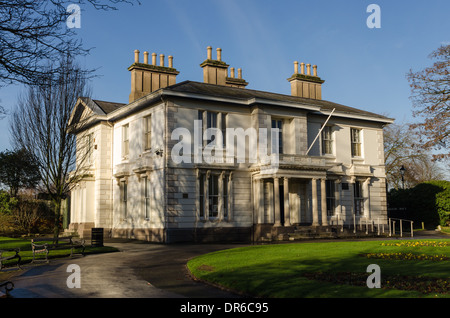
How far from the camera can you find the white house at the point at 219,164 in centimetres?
2656

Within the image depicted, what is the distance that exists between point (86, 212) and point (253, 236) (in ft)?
41.1

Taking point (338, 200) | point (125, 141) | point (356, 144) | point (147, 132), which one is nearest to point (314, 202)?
point (338, 200)

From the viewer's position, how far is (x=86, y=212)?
32594 mm

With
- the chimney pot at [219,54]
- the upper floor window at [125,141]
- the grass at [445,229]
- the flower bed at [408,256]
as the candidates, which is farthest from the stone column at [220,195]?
the grass at [445,229]

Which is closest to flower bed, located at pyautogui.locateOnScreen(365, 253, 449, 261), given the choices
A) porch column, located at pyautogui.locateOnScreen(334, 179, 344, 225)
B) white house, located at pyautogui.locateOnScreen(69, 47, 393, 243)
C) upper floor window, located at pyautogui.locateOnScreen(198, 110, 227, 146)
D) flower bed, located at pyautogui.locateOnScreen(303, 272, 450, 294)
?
flower bed, located at pyautogui.locateOnScreen(303, 272, 450, 294)

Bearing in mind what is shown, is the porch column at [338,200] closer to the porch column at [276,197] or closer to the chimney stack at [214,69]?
the porch column at [276,197]

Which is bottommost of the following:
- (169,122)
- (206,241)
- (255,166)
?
(206,241)

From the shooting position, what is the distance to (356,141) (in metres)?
34.4

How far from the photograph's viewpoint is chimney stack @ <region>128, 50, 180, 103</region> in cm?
3192

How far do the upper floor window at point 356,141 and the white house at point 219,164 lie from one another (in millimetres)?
75

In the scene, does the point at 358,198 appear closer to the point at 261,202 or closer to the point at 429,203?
the point at 261,202
